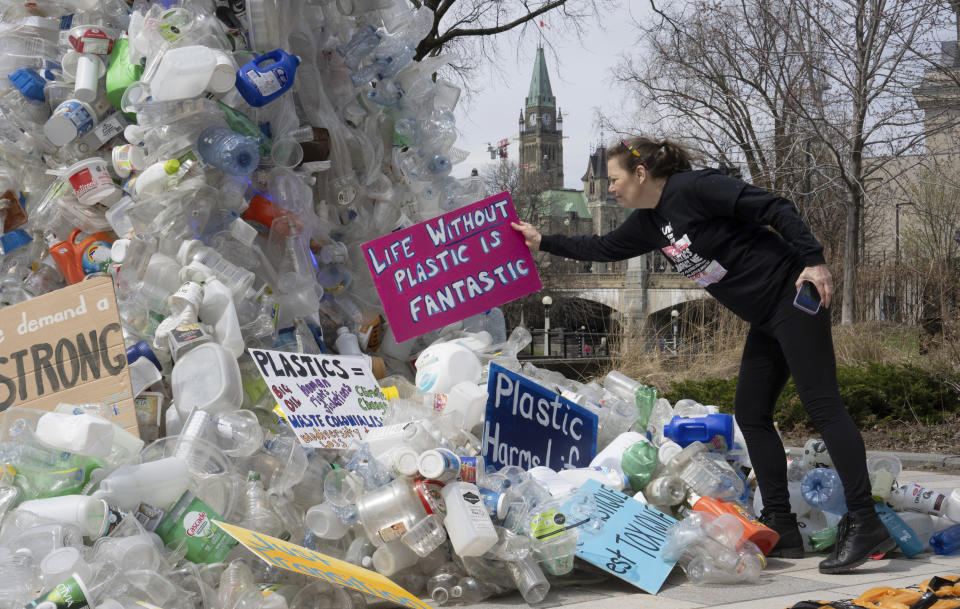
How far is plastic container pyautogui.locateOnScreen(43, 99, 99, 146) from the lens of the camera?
15.2 feet

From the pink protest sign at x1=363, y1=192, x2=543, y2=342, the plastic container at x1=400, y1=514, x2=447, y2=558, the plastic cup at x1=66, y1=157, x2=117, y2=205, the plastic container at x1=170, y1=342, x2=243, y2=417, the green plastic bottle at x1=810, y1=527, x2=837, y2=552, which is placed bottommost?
the green plastic bottle at x1=810, y1=527, x2=837, y2=552

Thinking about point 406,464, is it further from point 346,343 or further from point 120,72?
point 120,72

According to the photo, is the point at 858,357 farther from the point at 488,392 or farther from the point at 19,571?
the point at 19,571

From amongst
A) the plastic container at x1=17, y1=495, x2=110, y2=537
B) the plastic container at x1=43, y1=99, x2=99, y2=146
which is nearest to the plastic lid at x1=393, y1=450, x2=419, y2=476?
the plastic container at x1=17, y1=495, x2=110, y2=537

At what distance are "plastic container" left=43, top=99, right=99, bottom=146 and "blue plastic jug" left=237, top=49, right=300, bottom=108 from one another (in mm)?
892

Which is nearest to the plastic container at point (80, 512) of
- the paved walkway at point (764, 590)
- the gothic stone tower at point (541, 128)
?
the paved walkway at point (764, 590)

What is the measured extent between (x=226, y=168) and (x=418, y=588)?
7.15ft

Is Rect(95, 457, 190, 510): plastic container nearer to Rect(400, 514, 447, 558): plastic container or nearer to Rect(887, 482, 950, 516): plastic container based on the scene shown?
Rect(400, 514, 447, 558): plastic container

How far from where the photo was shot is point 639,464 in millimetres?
3809

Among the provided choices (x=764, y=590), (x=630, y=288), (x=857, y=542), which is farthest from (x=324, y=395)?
(x=630, y=288)

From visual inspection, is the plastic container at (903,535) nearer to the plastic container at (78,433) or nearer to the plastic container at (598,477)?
the plastic container at (598,477)

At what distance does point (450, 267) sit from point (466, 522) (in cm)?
178

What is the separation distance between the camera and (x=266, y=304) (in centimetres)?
433

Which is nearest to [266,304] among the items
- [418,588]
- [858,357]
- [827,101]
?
[418,588]
